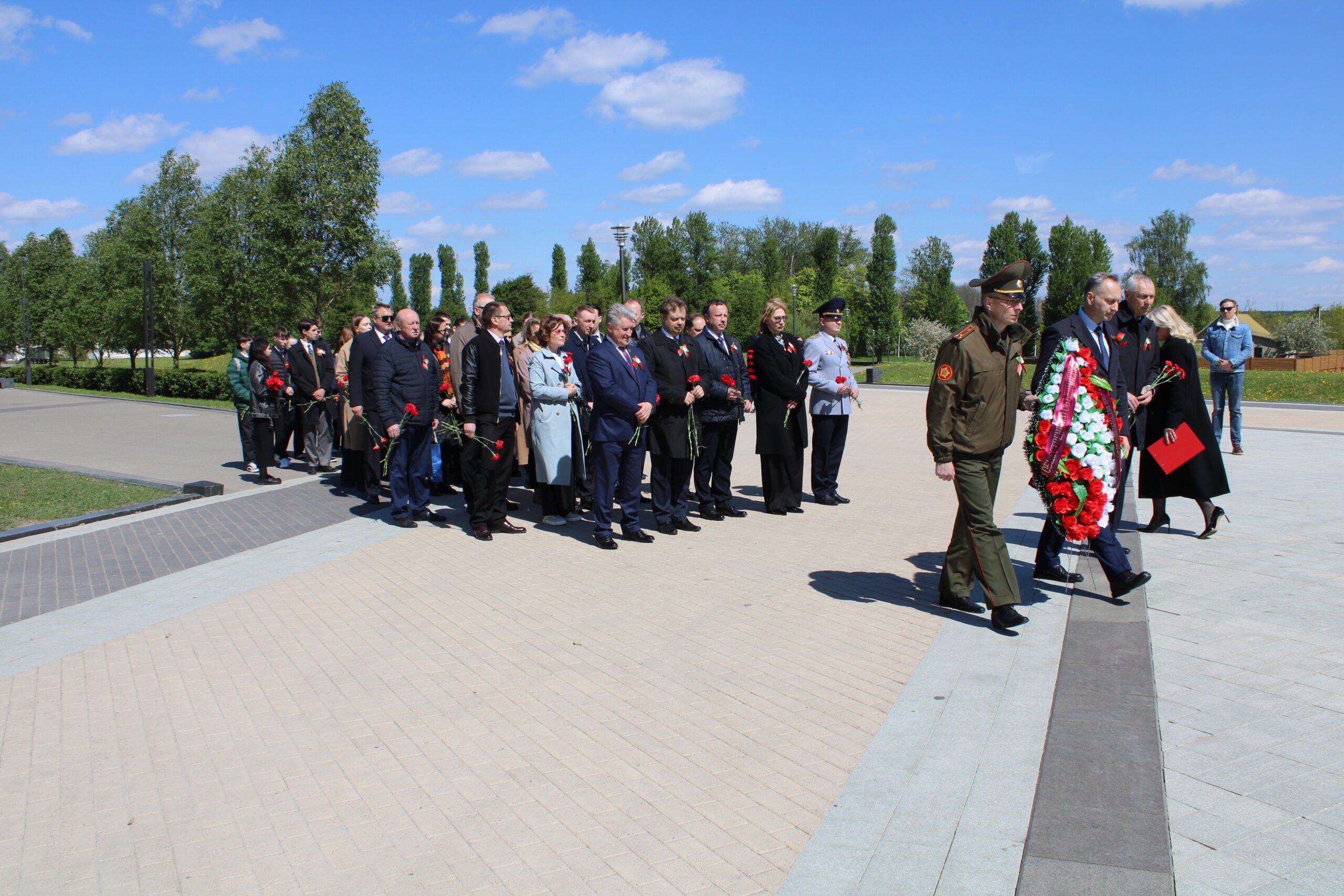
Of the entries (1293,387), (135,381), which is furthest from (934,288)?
(135,381)

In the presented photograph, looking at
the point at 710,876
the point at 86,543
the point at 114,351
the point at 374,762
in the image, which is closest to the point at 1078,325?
the point at 710,876

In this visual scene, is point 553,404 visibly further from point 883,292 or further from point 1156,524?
point 883,292

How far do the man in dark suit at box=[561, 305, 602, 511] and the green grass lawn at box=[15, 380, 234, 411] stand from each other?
63.4ft

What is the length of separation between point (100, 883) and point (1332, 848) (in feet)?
13.7

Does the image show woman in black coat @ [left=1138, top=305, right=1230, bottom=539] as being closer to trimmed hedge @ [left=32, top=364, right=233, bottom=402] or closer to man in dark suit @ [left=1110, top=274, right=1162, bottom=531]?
man in dark suit @ [left=1110, top=274, right=1162, bottom=531]

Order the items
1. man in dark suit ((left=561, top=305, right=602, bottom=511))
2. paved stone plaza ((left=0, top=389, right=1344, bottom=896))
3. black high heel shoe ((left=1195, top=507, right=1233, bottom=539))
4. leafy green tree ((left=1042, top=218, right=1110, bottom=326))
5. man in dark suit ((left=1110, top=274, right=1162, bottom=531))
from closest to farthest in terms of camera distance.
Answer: paved stone plaza ((left=0, top=389, right=1344, bottom=896)) → man in dark suit ((left=1110, top=274, right=1162, bottom=531)) → black high heel shoe ((left=1195, top=507, right=1233, bottom=539)) → man in dark suit ((left=561, top=305, right=602, bottom=511)) → leafy green tree ((left=1042, top=218, right=1110, bottom=326))

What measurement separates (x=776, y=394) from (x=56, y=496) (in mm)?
8108

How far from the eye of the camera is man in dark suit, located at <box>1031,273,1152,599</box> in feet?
19.0

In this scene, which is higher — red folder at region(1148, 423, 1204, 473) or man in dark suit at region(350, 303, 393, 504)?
man in dark suit at region(350, 303, 393, 504)

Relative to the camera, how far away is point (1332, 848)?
9.98ft

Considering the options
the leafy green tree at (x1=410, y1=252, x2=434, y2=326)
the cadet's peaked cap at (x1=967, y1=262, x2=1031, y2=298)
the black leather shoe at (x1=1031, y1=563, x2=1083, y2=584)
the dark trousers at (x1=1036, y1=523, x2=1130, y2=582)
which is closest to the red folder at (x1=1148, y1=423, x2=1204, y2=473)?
the black leather shoe at (x1=1031, y1=563, x2=1083, y2=584)

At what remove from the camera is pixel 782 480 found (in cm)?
912

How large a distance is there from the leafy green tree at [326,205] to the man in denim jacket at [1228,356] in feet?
84.2

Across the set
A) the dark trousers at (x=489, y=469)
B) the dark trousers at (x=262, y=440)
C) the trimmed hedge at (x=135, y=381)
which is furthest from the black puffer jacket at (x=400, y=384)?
the trimmed hedge at (x=135, y=381)
